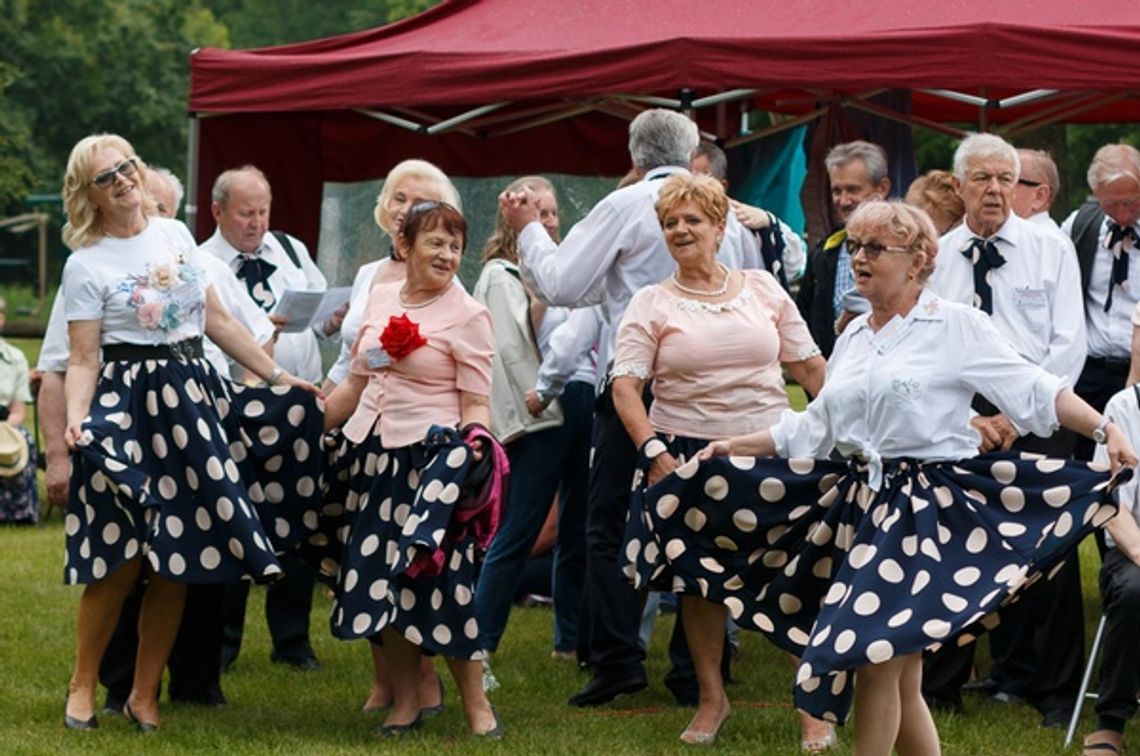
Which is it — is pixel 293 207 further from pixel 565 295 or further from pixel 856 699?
pixel 856 699

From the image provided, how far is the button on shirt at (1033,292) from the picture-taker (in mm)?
7070

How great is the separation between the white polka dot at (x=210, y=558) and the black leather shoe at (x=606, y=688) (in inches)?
57.0

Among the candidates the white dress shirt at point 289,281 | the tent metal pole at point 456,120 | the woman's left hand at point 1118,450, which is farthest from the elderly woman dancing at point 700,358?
the tent metal pole at point 456,120

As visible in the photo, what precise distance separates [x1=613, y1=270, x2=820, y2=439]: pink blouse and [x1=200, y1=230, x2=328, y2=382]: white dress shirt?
1.95 meters

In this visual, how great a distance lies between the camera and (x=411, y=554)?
6277 millimetres

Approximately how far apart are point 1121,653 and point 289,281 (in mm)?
3615

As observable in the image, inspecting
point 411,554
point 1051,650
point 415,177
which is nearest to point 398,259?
point 415,177

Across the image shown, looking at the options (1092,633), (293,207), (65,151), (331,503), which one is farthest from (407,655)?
(65,151)

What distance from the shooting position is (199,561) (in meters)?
6.50

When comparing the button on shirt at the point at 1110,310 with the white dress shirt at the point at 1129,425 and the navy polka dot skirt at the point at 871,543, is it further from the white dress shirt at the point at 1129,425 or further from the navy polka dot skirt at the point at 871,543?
the navy polka dot skirt at the point at 871,543

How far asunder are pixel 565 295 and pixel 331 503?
1.06 metres

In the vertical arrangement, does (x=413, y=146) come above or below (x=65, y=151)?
above

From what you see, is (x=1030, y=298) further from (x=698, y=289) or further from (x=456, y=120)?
(x=456, y=120)

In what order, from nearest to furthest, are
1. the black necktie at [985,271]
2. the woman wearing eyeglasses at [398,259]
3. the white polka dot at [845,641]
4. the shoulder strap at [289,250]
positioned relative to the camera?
1. the white polka dot at [845,641]
2. the woman wearing eyeglasses at [398,259]
3. the black necktie at [985,271]
4. the shoulder strap at [289,250]
